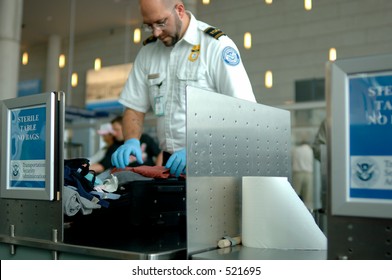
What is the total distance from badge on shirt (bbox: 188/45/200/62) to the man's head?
0.22 feet

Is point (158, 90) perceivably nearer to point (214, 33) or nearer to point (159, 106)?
point (159, 106)

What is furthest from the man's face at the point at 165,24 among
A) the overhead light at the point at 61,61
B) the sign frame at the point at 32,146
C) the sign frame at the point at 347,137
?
the overhead light at the point at 61,61

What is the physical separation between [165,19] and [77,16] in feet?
23.6

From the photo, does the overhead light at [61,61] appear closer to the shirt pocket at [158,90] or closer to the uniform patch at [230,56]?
the shirt pocket at [158,90]

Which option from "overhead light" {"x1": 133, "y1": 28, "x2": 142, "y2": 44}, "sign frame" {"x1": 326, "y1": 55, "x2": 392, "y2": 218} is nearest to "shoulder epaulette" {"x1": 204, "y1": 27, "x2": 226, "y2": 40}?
"sign frame" {"x1": 326, "y1": 55, "x2": 392, "y2": 218}

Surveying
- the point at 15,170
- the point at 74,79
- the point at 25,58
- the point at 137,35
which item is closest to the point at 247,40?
the point at 137,35

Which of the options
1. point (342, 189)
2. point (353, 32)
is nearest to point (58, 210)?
point (342, 189)

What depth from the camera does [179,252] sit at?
3.47 feet

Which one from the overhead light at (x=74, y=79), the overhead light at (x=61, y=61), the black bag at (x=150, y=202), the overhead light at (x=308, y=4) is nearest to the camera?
the black bag at (x=150, y=202)

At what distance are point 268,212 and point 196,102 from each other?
0.30m

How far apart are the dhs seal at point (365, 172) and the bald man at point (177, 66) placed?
79 cm

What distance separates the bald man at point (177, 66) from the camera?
160 cm

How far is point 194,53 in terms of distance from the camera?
1.65 meters

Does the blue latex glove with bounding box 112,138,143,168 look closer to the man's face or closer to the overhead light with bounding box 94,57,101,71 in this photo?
the man's face
